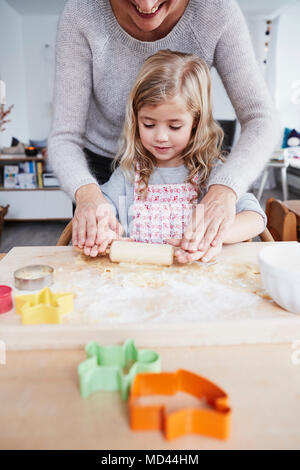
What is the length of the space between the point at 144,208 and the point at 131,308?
2.46ft

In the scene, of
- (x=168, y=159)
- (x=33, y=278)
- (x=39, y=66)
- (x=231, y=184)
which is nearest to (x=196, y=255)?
Result: (x=231, y=184)

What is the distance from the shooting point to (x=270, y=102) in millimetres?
1141

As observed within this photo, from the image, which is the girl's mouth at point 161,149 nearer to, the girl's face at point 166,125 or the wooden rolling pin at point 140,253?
→ the girl's face at point 166,125

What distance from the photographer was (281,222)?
6.11ft

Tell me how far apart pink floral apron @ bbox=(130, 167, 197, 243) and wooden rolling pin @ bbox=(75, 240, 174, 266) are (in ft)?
1.60

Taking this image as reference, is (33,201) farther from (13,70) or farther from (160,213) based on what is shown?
(160,213)

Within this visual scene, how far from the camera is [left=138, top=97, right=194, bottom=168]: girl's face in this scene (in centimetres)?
117

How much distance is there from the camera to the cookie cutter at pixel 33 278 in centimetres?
74

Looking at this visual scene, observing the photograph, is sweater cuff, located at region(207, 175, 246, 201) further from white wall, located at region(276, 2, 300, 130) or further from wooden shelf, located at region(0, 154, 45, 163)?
white wall, located at region(276, 2, 300, 130)

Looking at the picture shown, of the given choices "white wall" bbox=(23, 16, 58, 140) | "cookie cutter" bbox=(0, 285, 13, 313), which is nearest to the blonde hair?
"cookie cutter" bbox=(0, 285, 13, 313)

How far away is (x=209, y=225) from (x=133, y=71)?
0.59 metres

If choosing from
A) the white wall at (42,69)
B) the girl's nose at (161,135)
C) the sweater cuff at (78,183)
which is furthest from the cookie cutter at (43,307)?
the white wall at (42,69)

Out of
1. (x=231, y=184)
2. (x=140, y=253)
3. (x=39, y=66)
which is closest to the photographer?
(x=140, y=253)
